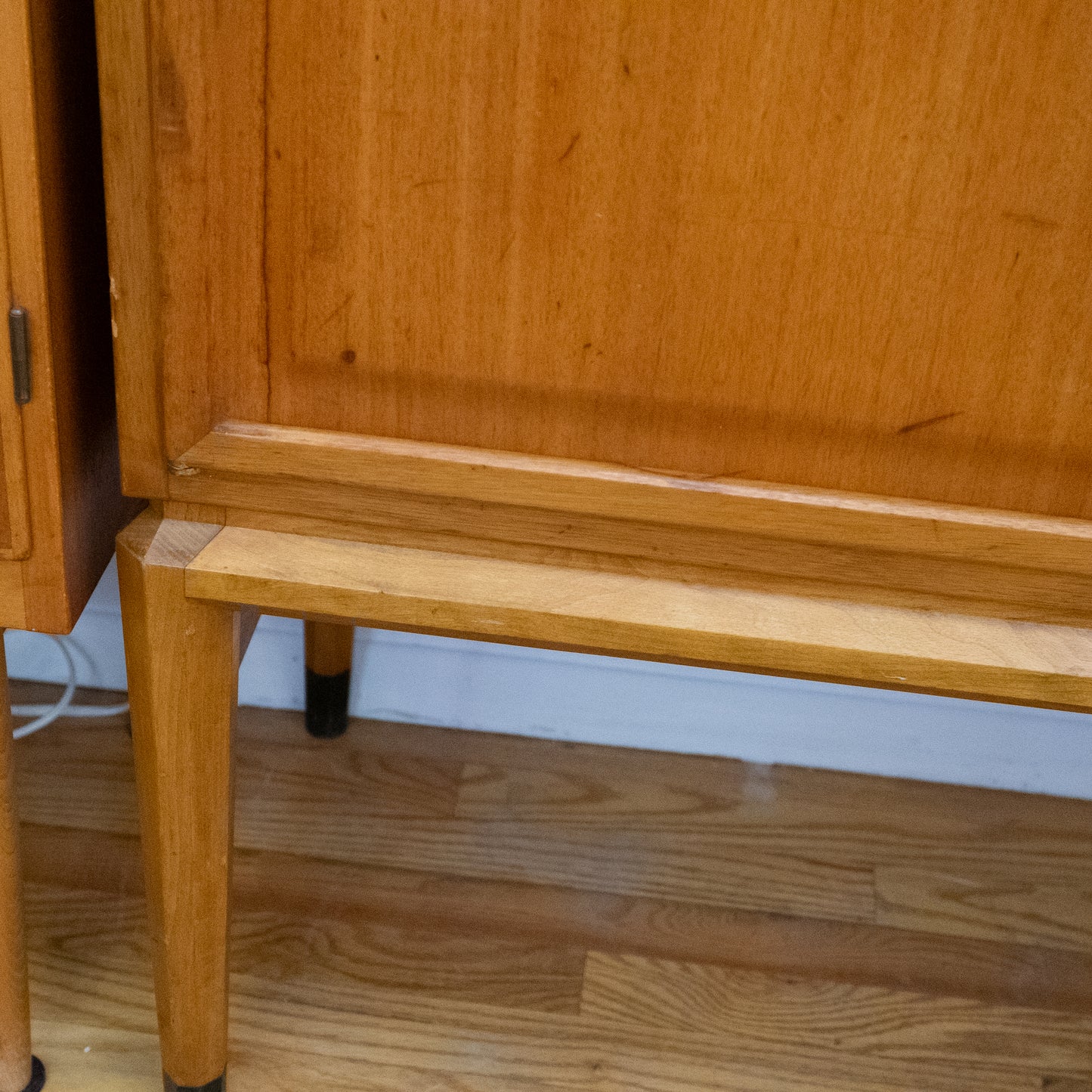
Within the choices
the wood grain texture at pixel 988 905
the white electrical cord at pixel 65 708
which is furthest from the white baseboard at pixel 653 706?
the wood grain texture at pixel 988 905

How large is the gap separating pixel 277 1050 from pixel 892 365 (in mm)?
583

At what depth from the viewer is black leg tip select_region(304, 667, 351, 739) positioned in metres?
0.99

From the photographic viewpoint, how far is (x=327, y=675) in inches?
38.8

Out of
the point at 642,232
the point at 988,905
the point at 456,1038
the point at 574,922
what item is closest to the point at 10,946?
the point at 456,1038

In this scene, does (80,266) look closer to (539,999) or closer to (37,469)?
(37,469)

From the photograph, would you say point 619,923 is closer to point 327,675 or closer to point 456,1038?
point 456,1038

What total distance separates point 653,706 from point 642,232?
2.19ft

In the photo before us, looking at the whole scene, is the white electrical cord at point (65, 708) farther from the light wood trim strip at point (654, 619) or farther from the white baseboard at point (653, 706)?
the light wood trim strip at point (654, 619)

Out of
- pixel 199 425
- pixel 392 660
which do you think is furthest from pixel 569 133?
pixel 392 660

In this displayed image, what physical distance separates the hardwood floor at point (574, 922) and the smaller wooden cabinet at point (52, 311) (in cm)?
37

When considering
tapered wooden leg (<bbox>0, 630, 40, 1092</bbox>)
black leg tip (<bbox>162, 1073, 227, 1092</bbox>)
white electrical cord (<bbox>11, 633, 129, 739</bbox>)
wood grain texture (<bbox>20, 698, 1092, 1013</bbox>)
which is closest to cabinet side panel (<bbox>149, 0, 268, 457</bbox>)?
tapered wooden leg (<bbox>0, 630, 40, 1092</bbox>)

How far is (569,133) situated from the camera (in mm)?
416

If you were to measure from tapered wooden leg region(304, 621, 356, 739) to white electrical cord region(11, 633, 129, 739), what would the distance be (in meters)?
0.17

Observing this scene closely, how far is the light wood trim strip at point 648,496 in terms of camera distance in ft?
1.51
